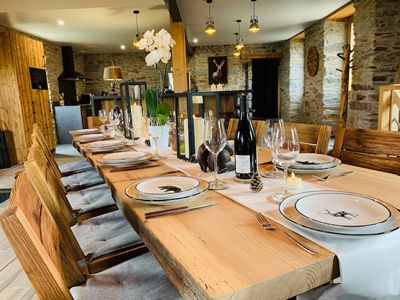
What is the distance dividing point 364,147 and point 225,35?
7.41m

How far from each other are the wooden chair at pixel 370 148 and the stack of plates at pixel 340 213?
25.9 inches

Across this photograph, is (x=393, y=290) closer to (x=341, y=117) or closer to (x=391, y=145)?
(x=391, y=145)

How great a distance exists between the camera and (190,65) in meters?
9.87

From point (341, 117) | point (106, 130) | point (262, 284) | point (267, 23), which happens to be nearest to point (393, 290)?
point (262, 284)

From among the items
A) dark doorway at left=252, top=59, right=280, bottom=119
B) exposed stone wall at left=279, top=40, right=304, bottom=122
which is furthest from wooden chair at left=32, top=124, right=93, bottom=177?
dark doorway at left=252, top=59, right=280, bottom=119

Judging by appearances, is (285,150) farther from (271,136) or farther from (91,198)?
(91,198)

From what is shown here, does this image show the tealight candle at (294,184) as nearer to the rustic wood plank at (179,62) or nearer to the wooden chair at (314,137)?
the wooden chair at (314,137)

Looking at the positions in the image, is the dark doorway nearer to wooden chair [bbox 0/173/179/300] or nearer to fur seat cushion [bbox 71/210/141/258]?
fur seat cushion [bbox 71/210/141/258]

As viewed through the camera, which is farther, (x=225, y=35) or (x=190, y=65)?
(x=190, y=65)

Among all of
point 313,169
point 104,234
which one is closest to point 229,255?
point 313,169

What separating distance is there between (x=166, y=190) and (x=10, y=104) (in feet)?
18.7

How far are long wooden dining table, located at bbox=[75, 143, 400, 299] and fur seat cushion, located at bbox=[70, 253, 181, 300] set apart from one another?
25 centimetres

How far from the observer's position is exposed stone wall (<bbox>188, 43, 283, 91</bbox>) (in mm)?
9547

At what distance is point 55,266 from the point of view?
735 millimetres
